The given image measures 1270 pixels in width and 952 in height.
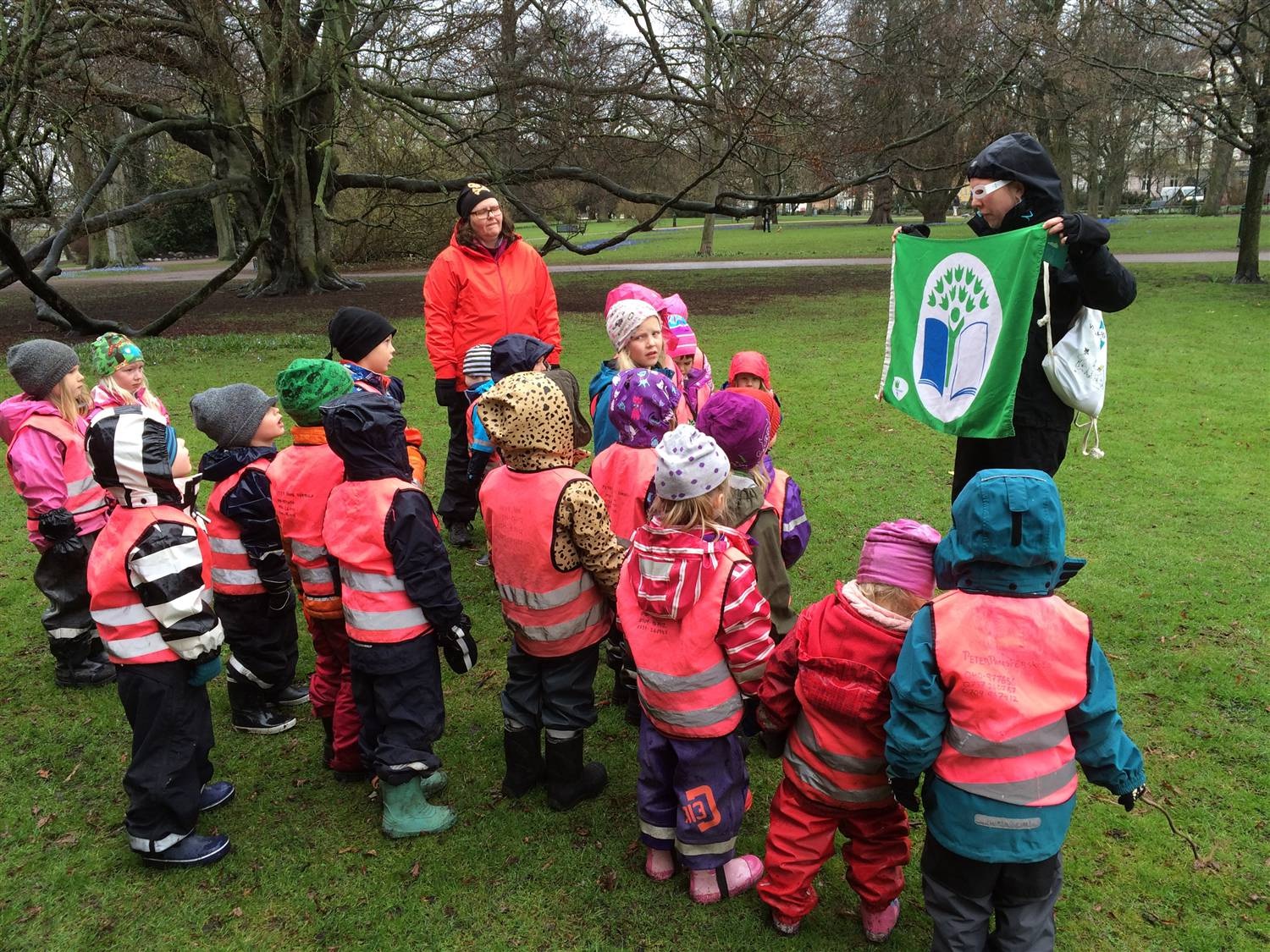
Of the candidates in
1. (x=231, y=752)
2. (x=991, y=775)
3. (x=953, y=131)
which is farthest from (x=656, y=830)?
(x=953, y=131)

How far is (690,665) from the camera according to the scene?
2.68 m

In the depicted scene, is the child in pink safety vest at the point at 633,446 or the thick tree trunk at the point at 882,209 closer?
the child in pink safety vest at the point at 633,446

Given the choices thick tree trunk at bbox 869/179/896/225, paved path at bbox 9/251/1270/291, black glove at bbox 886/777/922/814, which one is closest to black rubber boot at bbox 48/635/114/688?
black glove at bbox 886/777/922/814

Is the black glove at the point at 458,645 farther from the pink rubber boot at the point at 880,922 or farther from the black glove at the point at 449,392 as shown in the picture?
the black glove at the point at 449,392

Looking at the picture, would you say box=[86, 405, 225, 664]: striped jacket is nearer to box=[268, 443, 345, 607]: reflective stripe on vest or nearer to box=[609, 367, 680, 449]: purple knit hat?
box=[268, 443, 345, 607]: reflective stripe on vest

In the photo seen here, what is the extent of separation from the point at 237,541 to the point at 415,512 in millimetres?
1071

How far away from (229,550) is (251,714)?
84 cm

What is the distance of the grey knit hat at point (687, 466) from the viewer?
2.60 meters

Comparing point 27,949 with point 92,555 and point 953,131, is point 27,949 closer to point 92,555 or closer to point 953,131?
point 92,555

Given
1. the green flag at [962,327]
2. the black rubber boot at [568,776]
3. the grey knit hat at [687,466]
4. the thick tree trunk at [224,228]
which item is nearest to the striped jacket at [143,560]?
the black rubber boot at [568,776]

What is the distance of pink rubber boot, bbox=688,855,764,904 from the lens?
2834 millimetres

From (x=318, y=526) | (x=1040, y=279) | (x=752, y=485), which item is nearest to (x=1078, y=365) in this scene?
(x=1040, y=279)

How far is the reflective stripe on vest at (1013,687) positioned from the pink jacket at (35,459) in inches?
153

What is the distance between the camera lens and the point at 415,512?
2.95m
